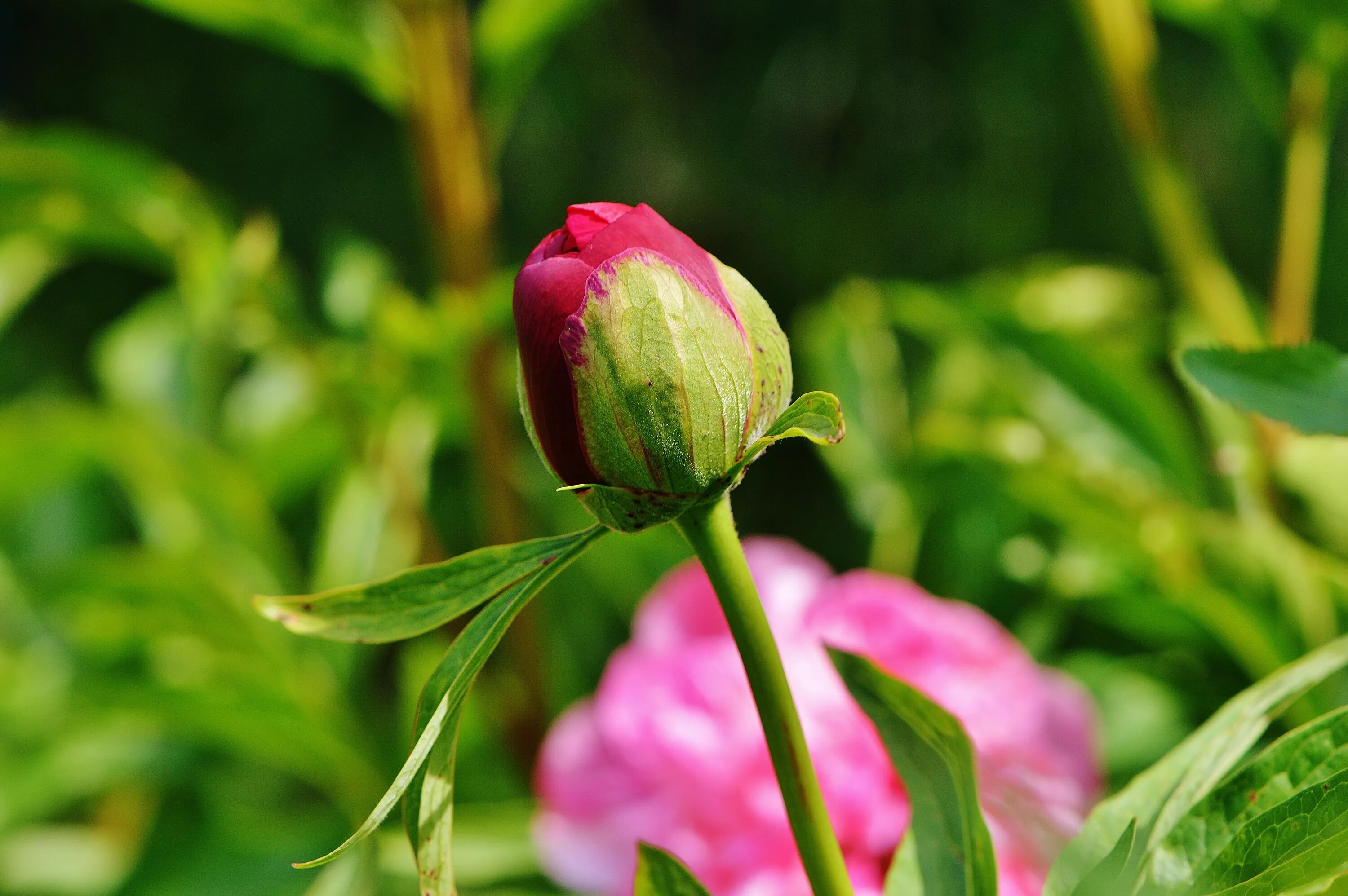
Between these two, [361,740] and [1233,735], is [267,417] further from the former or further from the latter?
[1233,735]

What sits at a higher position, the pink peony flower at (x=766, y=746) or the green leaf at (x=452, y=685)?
the green leaf at (x=452, y=685)

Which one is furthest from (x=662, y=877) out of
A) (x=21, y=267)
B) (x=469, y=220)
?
(x=21, y=267)

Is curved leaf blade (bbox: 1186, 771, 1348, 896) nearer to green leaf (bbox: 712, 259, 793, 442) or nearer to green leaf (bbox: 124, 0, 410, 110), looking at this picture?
green leaf (bbox: 712, 259, 793, 442)

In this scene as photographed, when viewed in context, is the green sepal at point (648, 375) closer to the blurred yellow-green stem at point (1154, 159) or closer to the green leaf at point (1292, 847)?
the green leaf at point (1292, 847)

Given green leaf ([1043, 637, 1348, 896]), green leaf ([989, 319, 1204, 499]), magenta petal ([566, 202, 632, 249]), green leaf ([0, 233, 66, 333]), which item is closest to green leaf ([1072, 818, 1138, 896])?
green leaf ([1043, 637, 1348, 896])

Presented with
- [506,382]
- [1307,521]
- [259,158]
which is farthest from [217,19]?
[259,158]

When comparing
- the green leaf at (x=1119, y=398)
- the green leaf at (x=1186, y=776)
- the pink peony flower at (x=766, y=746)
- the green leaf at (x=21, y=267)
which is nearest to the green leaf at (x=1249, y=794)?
the green leaf at (x=1186, y=776)
